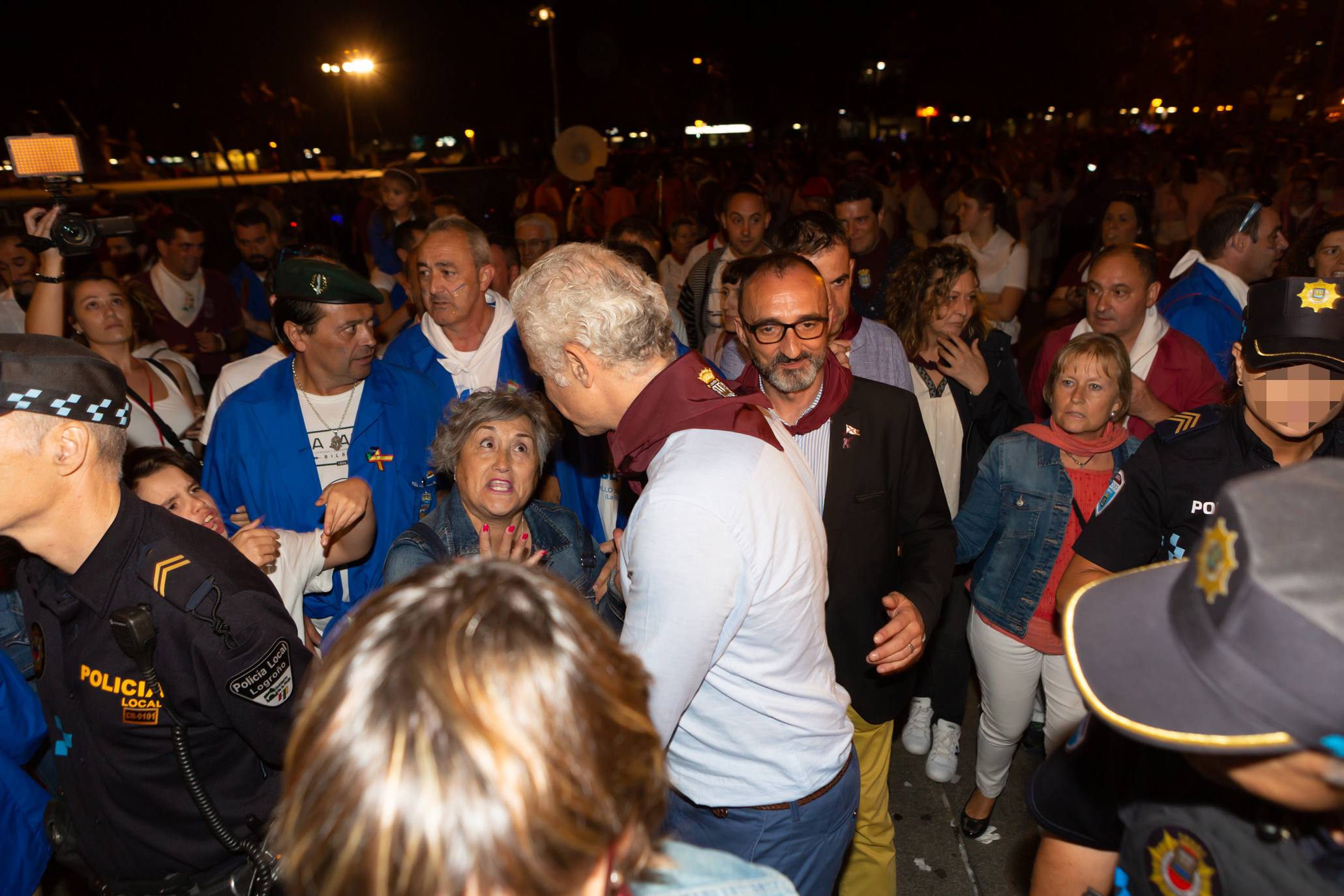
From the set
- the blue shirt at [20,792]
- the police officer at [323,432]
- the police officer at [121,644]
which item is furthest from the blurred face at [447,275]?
the blue shirt at [20,792]

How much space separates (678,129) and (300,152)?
17.8 m

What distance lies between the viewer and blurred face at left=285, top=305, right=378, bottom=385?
3.55 m

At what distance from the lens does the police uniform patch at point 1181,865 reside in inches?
49.4

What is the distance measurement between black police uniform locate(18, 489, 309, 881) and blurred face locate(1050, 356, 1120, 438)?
9.74 feet

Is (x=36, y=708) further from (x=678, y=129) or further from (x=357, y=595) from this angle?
(x=678, y=129)

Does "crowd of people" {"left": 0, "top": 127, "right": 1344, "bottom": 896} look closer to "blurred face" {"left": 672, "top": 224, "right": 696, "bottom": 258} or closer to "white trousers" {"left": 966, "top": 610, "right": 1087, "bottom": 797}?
"white trousers" {"left": 966, "top": 610, "right": 1087, "bottom": 797}

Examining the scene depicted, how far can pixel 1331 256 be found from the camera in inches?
170

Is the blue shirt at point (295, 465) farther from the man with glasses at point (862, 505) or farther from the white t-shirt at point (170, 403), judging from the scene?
the man with glasses at point (862, 505)

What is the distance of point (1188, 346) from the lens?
4156 millimetres

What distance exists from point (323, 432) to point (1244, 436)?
11.3ft

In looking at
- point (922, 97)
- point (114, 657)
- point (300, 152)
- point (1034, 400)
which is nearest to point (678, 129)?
point (922, 97)

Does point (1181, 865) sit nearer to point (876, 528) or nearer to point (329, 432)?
point (876, 528)

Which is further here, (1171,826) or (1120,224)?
(1120,224)

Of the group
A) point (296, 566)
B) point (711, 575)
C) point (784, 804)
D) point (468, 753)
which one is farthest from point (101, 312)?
point (468, 753)
